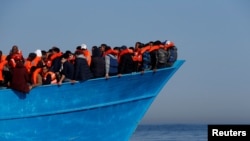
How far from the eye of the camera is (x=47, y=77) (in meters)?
22.7

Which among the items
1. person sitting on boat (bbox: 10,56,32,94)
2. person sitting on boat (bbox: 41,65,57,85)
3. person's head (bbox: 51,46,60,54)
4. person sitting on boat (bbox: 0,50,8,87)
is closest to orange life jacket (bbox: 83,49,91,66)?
person's head (bbox: 51,46,60,54)

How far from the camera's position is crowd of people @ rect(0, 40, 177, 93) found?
2244 centimetres

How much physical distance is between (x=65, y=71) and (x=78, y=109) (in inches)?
49.6

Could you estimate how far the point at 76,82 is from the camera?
22.8 meters

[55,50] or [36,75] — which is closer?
[36,75]

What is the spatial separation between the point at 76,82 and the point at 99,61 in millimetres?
879

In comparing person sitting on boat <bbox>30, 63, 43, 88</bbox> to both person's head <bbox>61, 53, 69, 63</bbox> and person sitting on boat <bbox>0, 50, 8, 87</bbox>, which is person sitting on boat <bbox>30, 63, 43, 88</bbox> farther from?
person sitting on boat <bbox>0, 50, 8, 87</bbox>

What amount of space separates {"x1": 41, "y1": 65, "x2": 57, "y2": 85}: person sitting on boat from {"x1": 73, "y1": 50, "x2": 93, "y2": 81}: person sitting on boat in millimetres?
570

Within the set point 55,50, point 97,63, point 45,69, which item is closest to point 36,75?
point 45,69

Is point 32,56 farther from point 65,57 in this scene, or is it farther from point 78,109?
point 78,109

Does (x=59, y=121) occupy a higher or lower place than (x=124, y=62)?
lower

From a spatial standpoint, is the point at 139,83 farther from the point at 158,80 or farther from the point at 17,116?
the point at 17,116

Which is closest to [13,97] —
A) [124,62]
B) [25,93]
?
[25,93]

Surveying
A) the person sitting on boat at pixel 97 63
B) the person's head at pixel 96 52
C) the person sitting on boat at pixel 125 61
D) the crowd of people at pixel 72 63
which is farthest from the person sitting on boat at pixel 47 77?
the person sitting on boat at pixel 125 61
